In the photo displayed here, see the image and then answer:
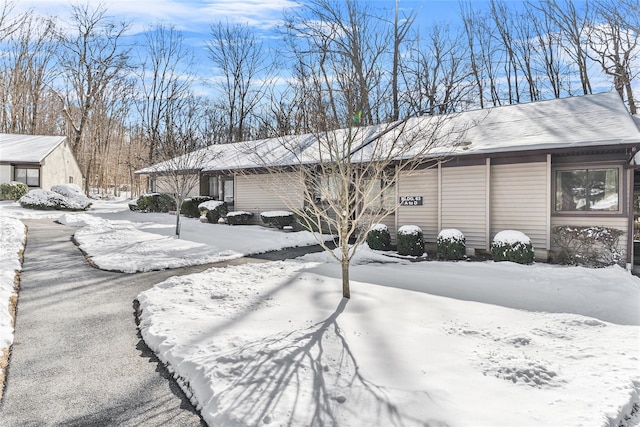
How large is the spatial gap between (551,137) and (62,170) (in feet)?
105

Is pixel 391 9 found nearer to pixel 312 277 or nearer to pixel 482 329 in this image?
pixel 312 277

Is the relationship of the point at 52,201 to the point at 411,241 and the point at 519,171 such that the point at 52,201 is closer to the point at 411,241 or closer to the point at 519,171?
the point at 411,241

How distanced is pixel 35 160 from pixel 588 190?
29.9m

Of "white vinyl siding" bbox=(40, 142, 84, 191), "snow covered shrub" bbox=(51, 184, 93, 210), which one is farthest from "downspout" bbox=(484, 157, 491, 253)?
"white vinyl siding" bbox=(40, 142, 84, 191)

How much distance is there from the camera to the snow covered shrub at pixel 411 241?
1130 centimetres

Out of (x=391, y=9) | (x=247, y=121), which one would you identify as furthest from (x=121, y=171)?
(x=391, y=9)

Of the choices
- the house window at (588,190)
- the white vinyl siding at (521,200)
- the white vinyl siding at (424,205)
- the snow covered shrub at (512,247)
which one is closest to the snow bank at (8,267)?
the white vinyl siding at (424,205)

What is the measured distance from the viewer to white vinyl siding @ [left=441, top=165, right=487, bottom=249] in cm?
1123

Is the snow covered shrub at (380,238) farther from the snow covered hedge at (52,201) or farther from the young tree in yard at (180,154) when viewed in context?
the snow covered hedge at (52,201)

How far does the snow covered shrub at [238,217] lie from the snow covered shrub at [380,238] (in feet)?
23.8

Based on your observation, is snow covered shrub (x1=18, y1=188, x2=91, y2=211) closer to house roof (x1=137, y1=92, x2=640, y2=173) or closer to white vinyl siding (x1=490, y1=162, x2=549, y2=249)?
house roof (x1=137, y1=92, x2=640, y2=173)

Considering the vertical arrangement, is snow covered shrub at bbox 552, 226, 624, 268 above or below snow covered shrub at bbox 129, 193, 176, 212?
below

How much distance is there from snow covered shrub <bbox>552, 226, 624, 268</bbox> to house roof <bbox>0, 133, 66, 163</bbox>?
96.1 ft

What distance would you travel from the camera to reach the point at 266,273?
8.13 meters
